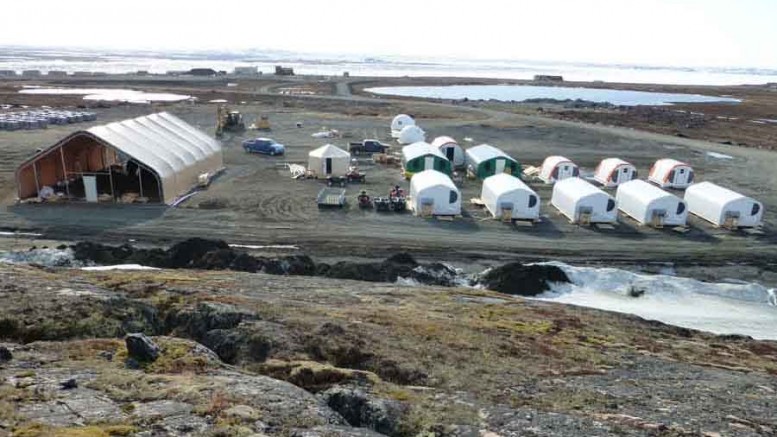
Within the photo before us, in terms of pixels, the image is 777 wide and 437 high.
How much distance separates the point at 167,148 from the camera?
120ft

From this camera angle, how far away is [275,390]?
411 inches

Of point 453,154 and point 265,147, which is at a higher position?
point 265,147

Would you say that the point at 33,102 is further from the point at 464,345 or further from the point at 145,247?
the point at 464,345

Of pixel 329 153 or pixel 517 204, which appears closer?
pixel 517 204

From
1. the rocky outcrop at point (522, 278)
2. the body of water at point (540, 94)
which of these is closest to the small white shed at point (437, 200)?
the rocky outcrop at point (522, 278)

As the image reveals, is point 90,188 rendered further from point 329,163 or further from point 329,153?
point 329,153

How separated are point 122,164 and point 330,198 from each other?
50.6ft

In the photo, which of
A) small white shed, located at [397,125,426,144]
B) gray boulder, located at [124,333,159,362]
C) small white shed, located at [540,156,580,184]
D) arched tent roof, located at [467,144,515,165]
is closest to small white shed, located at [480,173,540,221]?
arched tent roof, located at [467,144,515,165]

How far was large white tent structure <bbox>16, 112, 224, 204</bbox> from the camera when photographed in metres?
33.0

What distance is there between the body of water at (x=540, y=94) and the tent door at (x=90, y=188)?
8851 cm

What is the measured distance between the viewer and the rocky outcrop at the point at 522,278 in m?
23.2

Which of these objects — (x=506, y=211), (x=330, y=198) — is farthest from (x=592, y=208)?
(x=330, y=198)

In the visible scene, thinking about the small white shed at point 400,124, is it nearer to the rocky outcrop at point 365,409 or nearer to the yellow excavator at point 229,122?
the yellow excavator at point 229,122

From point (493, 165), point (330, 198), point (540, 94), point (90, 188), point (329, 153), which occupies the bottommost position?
point (330, 198)
